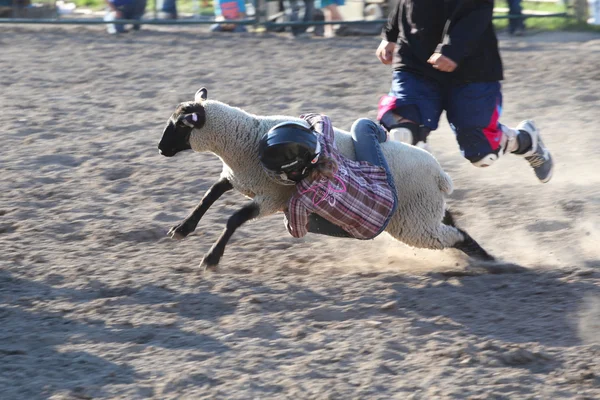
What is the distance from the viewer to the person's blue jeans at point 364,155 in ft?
14.2

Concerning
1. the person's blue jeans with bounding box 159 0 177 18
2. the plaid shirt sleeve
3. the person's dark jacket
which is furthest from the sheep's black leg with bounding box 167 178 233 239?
the person's blue jeans with bounding box 159 0 177 18

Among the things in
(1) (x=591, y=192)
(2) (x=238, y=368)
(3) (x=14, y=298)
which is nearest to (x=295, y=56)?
(1) (x=591, y=192)

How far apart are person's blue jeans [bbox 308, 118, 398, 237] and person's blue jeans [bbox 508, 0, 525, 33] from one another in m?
7.42

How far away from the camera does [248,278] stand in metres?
4.41

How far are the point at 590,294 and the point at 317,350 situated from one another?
1.34 m

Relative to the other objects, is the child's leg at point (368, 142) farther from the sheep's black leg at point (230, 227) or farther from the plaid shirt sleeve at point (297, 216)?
the sheep's black leg at point (230, 227)

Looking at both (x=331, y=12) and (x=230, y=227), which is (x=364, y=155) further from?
(x=331, y=12)

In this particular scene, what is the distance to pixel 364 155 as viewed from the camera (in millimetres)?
4336

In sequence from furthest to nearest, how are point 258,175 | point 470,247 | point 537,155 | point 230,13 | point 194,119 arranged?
point 230,13 < point 537,155 < point 470,247 < point 258,175 < point 194,119

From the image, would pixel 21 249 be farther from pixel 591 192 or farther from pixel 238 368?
pixel 591 192

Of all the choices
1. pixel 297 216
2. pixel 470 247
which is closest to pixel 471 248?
pixel 470 247

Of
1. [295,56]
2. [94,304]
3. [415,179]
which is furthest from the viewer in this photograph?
[295,56]

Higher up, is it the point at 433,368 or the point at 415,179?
the point at 415,179

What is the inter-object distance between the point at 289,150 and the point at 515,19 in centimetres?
803
